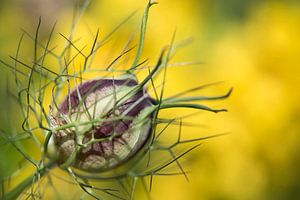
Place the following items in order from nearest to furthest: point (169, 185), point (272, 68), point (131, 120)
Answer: point (131, 120)
point (169, 185)
point (272, 68)

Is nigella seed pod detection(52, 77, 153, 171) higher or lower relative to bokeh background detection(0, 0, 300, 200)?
Result: higher

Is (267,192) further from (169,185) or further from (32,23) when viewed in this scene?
(32,23)

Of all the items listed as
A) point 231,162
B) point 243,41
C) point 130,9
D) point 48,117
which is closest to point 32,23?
point 130,9

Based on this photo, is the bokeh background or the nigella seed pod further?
the bokeh background

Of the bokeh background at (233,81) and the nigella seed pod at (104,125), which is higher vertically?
the nigella seed pod at (104,125)

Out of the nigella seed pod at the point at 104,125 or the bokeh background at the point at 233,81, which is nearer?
the nigella seed pod at the point at 104,125
